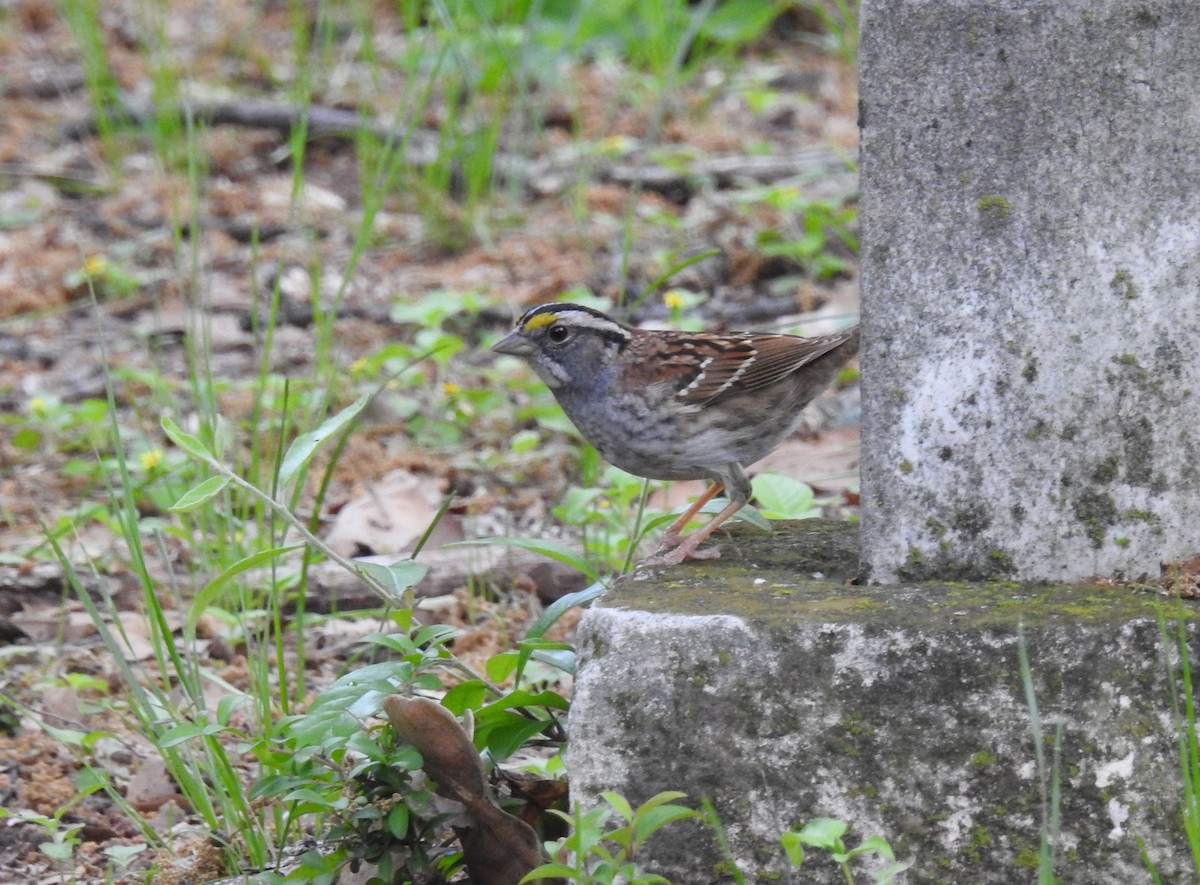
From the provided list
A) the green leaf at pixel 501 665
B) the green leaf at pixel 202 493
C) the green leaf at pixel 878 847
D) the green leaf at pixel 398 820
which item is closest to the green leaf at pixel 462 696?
the green leaf at pixel 501 665

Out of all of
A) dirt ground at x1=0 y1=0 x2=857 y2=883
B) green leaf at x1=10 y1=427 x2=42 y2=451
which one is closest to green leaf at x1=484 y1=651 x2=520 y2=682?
dirt ground at x1=0 y1=0 x2=857 y2=883

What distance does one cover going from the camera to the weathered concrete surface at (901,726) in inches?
107

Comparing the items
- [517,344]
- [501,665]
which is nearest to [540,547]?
[501,665]

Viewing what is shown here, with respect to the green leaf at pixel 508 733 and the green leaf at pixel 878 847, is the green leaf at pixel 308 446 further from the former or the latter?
the green leaf at pixel 878 847

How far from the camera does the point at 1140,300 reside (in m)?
2.92

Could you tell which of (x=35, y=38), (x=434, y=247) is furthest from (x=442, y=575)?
(x=35, y=38)

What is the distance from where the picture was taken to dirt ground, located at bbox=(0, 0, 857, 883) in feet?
15.9

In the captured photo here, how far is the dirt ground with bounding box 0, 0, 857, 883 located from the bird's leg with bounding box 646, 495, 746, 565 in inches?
44.9

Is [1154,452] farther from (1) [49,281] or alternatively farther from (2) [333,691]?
(1) [49,281]

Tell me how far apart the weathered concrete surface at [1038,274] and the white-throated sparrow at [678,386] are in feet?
3.11

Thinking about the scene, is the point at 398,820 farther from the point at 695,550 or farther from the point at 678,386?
the point at 678,386

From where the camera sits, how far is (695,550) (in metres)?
3.56

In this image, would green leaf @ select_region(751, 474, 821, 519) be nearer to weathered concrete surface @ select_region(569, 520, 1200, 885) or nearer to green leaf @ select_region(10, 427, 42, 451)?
weathered concrete surface @ select_region(569, 520, 1200, 885)

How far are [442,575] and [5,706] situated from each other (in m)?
1.32
